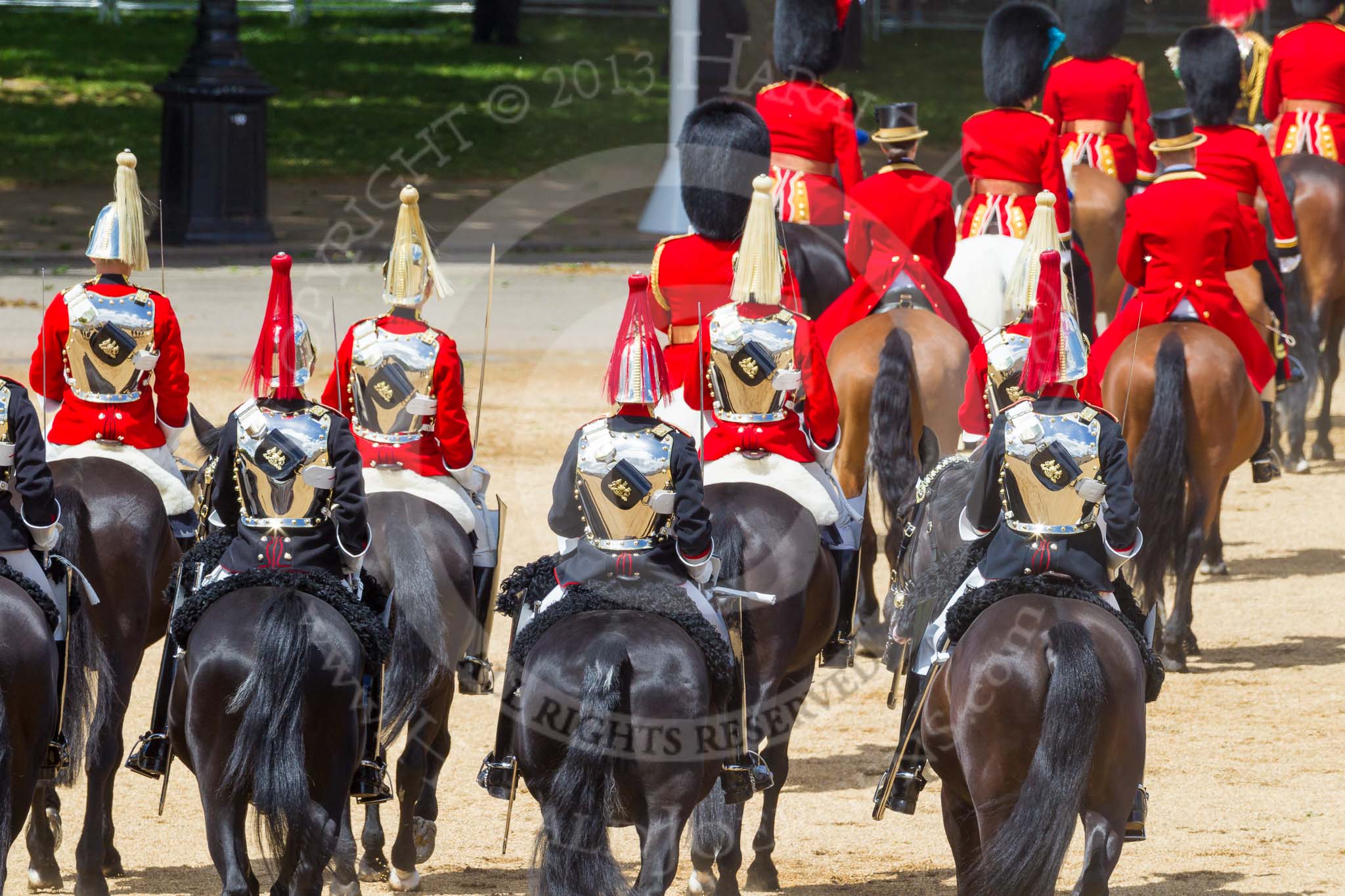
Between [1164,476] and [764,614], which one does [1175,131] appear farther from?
[764,614]

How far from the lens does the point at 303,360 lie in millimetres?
5328

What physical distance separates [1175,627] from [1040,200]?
2.98 metres

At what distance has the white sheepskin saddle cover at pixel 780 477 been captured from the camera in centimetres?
Result: 609

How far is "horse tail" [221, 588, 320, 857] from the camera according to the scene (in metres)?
4.77

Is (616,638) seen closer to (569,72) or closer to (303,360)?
(303,360)

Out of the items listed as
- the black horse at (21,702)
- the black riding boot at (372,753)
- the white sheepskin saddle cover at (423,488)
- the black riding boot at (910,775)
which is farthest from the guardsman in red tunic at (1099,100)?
the black horse at (21,702)

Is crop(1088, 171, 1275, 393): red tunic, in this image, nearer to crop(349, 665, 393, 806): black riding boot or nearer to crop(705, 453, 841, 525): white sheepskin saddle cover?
crop(705, 453, 841, 525): white sheepskin saddle cover

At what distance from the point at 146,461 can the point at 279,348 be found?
143 cm

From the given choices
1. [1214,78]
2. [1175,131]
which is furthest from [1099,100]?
[1175,131]

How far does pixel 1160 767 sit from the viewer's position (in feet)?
23.2

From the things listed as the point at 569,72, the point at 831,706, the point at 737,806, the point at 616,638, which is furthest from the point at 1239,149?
the point at 569,72

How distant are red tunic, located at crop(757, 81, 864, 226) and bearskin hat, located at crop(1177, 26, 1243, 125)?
5.96 ft

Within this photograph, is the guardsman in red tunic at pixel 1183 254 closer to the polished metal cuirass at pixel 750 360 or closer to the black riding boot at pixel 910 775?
the polished metal cuirass at pixel 750 360

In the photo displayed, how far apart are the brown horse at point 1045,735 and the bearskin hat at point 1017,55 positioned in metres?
6.10
